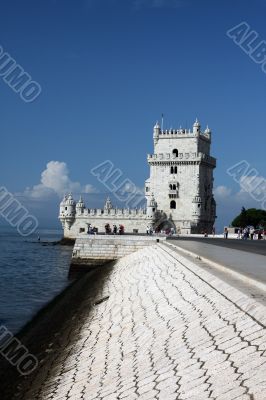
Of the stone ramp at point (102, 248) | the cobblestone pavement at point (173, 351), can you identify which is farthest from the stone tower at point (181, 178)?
the cobblestone pavement at point (173, 351)

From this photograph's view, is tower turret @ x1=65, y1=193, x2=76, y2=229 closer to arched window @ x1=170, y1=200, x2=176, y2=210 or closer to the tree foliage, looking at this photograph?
arched window @ x1=170, y1=200, x2=176, y2=210

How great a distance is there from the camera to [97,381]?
809cm

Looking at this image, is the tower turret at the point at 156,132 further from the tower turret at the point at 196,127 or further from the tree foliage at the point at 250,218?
the tree foliage at the point at 250,218

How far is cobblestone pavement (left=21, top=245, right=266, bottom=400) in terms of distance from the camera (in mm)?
5820

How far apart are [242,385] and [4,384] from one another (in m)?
6.64

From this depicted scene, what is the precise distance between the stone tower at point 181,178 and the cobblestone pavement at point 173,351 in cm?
5471

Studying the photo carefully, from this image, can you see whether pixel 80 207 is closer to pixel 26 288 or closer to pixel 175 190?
pixel 175 190

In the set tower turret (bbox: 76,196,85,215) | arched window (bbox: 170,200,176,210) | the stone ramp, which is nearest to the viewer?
the stone ramp

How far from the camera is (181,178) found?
69.4 m

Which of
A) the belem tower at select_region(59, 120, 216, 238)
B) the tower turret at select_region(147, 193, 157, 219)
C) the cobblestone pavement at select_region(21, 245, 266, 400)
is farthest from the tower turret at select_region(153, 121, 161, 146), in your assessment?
the cobblestone pavement at select_region(21, 245, 266, 400)

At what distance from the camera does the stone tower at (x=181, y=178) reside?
6838 cm

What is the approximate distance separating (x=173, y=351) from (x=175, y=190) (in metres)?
61.5

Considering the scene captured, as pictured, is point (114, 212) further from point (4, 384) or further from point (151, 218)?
point (4, 384)

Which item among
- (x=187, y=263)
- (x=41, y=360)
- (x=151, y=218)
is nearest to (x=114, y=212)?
(x=151, y=218)
